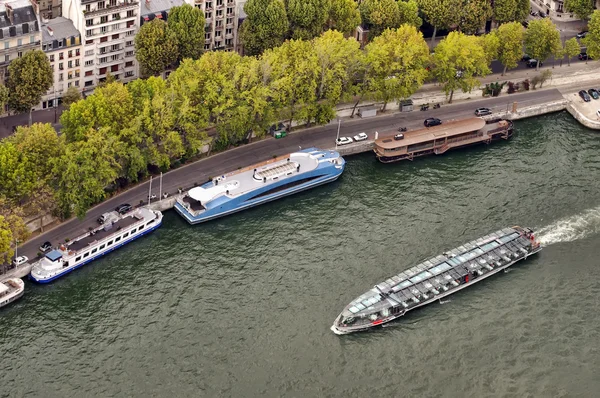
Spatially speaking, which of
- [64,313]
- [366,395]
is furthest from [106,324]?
[366,395]

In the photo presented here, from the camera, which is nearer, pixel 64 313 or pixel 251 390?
pixel 251 390

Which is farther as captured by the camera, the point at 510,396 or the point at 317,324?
the point at 317,324

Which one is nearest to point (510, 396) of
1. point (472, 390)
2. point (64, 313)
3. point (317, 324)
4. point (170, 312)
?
point (472, 390)

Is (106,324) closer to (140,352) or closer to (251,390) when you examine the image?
(140,352)

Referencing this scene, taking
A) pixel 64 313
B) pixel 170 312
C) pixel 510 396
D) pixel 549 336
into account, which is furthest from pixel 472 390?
pixel 64 313

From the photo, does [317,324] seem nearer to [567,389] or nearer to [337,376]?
[337,376]

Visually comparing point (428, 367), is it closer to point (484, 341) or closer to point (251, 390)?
point (484, 341)

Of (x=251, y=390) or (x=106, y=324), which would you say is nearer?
(x=251, y=390)
